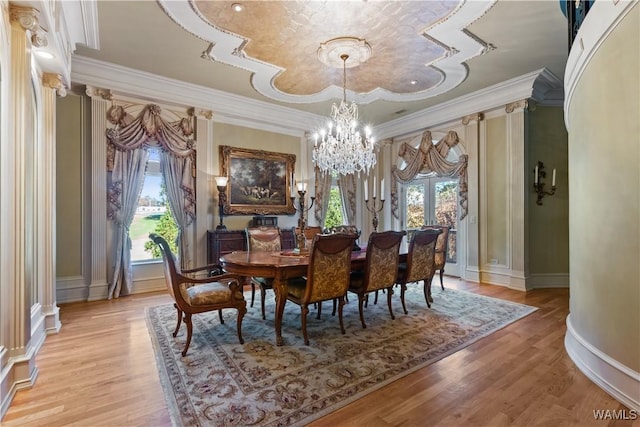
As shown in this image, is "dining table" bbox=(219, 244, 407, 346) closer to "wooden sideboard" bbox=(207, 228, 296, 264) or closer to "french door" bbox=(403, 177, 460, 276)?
"wooden sideboard" bbox=(207, 228, 296, 264)

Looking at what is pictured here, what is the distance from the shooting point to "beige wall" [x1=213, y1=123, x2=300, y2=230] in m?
5.23

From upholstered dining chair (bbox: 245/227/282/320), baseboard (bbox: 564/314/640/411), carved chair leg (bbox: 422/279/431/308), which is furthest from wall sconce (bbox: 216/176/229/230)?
baseboard (bbox: 564/314/640/411)

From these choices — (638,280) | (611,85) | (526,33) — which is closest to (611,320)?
(638,280)

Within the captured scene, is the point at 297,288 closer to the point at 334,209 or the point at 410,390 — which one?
the point at 410,390

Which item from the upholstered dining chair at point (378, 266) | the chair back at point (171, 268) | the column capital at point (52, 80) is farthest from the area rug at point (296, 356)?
the column capital at point (52, 80)

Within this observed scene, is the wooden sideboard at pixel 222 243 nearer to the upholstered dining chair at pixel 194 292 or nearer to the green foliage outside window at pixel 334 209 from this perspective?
the upholstered dining chair at pixel 194 292

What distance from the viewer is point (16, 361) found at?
6.70 feet

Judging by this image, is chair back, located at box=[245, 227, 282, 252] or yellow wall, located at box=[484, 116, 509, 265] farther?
yellow wall, located at box=[484, 116, 509, 265]

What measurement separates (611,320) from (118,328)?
4208mm

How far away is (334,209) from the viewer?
687cm

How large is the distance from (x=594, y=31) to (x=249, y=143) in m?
4.68

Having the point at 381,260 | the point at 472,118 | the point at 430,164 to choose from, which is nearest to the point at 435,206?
the point at 430,164

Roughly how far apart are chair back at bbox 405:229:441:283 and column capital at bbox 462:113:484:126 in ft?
9.00

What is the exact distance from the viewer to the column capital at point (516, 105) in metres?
4.65
